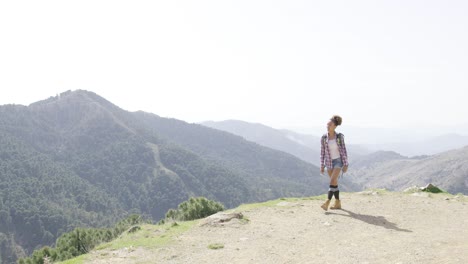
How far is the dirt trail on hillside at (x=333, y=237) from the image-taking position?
8.55 meters

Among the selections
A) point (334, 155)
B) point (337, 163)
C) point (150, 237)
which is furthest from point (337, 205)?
point (150, 237)

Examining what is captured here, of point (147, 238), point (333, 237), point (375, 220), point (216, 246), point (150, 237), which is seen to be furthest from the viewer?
point (375, 220)

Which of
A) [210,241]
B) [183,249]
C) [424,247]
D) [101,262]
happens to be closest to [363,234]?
[424,247]


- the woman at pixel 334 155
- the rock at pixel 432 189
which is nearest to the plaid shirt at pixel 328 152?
the woman at pixel 334 155

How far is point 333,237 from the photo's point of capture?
10.4 m

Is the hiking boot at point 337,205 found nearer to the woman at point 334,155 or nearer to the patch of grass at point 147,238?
the woman at point 334,155

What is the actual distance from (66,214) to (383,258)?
197288 millimetres

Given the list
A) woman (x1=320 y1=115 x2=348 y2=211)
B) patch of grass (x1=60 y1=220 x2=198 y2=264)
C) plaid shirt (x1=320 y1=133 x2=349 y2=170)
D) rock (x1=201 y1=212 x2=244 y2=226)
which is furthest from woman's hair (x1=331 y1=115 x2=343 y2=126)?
patch of grass (x1=60 y1=220 x2=198 y2=264)

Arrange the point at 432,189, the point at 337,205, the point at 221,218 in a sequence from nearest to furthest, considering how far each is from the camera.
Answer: the point at 221,218 < the point at 337,205 < the point at 432,189

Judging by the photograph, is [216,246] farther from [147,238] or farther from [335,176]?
[335,176]

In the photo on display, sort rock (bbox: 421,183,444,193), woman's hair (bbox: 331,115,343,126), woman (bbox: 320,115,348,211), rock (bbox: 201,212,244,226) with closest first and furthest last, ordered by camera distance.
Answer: rock (bbox: 201,212,244,226), woman's hair (bbox: 331,115,343,126), woman (bbox: 320,115,348,211), rock (bbox: 421,183,444,193)

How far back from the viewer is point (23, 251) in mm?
161500

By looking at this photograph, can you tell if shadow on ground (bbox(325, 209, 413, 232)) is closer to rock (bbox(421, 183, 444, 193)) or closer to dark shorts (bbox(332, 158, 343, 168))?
dark shorts (bbox(332, 158, 343, 168))

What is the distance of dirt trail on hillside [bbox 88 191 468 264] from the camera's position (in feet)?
28.1
